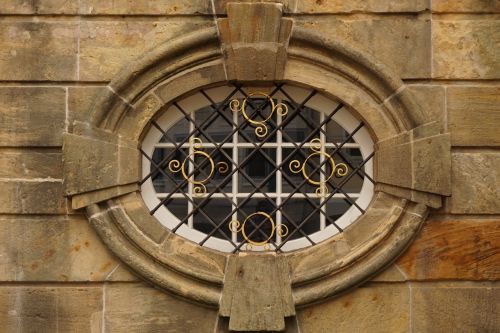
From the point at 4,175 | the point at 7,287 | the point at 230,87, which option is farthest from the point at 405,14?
the point at 7,287

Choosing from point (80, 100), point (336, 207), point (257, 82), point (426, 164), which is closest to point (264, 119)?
point (257, 82)

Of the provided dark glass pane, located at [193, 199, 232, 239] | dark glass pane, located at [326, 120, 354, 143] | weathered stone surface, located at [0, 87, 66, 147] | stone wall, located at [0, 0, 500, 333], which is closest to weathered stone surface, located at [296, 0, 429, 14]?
stone wall, located at [0, 0, 500, 333]

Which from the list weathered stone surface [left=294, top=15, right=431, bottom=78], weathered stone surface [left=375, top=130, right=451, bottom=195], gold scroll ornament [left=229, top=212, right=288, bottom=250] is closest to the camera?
weathered stone surface [left=375, top=130, right=451, bottom=195]

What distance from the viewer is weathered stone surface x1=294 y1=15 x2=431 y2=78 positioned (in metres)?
4.37

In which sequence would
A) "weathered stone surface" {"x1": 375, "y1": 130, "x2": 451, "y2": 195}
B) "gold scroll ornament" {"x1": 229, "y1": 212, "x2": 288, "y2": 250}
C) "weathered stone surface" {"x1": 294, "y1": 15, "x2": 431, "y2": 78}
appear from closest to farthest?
"weathered stone surface" {"x1": 375, "y1": 130, "x2": 451, "y2": 195} < "weathered stone surface" {"x1": 294, "y1": 15, "x2": 431, "y2": 78} < "gold scroll ornament" {"x1": 229, "y1": 212, "x2": 288, "y2": 250}

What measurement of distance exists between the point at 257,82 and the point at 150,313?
70.7 inches

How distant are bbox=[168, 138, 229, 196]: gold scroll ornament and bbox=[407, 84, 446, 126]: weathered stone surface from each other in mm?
1449

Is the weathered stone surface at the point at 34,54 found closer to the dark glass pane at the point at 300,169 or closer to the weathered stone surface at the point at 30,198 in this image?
the weathered stone surface at the point at 30,198

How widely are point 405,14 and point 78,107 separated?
2408 millimetres

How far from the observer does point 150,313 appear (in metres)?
4.37

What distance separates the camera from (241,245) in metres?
4.46

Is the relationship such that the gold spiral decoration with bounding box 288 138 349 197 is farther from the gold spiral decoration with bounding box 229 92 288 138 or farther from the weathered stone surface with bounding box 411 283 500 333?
the weathered stone surface with bounding box 411 283 500 333

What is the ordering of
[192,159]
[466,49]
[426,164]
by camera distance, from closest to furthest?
[426,164], [466,49], [192,159]

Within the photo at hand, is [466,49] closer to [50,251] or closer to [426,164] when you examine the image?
[426,164]
